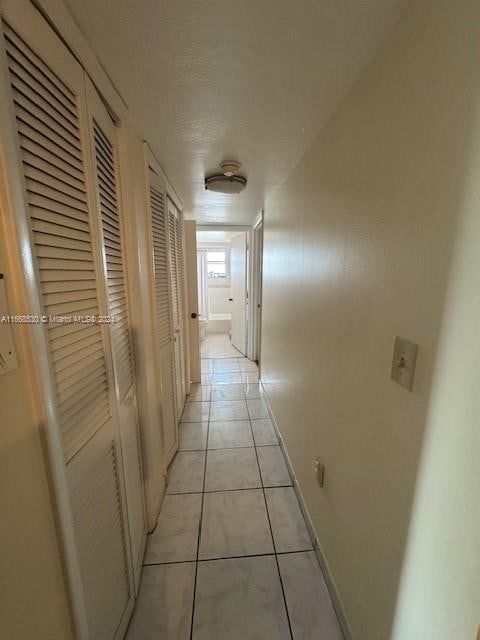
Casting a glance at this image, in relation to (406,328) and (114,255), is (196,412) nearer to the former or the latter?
(114,255)

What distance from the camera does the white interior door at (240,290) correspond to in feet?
12.8

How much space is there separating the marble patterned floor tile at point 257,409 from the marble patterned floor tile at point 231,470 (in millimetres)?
476

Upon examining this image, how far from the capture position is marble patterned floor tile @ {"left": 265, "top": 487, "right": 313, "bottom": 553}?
52.0 inches

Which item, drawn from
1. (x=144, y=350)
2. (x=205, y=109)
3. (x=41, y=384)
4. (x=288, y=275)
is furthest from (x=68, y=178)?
(x=288, y=275)

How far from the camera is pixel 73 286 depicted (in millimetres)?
695

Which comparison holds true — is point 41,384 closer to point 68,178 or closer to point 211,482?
point 68,178

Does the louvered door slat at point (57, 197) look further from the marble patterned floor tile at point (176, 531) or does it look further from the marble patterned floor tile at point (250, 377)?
the marble patterned floor tile at point (250, 377)

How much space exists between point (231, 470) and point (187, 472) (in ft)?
1.05

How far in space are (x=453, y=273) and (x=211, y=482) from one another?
1.83 m

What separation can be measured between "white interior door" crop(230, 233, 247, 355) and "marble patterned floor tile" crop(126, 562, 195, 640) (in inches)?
122

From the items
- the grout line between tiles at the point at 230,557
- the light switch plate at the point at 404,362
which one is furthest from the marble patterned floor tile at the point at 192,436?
the light switch plate at the point at 404,362

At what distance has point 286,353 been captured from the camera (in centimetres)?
187

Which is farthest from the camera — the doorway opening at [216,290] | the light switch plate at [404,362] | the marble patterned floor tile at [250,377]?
the doorway opening at [216,290]

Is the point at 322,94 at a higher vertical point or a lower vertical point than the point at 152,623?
higher
